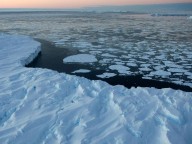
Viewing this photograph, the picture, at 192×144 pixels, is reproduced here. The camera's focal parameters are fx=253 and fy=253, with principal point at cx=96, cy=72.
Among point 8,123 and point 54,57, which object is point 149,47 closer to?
point 54,57

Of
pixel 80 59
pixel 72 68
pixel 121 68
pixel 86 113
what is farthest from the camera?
pixel 80 59

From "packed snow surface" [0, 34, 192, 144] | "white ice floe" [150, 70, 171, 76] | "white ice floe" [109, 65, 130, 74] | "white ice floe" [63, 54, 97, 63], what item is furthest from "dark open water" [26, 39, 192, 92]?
"packed snow surface" [0, 34, 192, 144]

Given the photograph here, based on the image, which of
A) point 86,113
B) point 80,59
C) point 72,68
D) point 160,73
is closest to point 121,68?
point 160,73

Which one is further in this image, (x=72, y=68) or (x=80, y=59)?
(x=80, y=59)

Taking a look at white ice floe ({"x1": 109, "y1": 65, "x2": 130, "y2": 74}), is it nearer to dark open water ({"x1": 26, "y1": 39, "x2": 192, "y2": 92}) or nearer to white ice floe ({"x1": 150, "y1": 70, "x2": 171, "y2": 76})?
dark open water ({"x1": 26, "y1": 39, "x2": 192, "y2": 92})

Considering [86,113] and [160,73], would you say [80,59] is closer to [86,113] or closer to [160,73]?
[160,73]

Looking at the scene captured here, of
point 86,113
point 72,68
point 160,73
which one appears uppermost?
Answer: point 86,113

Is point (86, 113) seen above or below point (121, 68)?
above

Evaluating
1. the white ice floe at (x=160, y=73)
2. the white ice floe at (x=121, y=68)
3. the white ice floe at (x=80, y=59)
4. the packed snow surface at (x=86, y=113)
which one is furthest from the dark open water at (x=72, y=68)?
the packed snow surface at (x=86, y=113)
